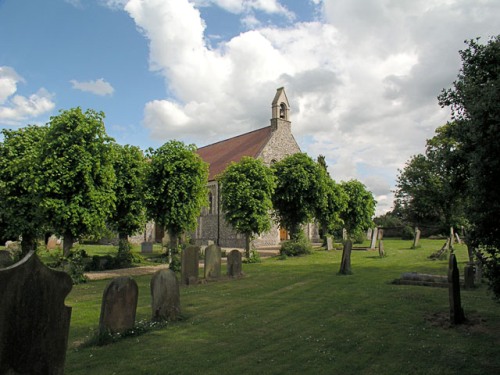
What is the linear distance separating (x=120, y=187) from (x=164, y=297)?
13.7 metres

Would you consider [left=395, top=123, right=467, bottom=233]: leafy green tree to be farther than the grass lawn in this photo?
Yes

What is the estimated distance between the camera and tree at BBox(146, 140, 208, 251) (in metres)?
18.2

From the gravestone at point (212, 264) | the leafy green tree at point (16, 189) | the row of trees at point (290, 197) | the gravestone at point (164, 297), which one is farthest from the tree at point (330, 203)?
the gravestone at point (164, 297)

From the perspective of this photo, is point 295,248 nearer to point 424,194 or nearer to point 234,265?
point 234,265

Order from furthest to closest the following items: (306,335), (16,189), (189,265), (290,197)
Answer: (290,197), (16,189), (189,265), (306,335)

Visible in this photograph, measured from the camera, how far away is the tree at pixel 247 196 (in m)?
22.4

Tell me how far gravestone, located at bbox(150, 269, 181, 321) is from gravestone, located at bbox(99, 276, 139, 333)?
1007 mm

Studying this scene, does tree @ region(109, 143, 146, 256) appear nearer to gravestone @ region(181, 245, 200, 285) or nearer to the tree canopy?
the tree canopy

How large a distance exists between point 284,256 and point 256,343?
16.8m

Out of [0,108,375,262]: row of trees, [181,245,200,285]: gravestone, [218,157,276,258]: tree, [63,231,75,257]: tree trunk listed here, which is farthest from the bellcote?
[63,231,75,257]: tree trunk

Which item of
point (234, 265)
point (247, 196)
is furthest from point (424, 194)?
point (234, 265)

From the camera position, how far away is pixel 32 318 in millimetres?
4145

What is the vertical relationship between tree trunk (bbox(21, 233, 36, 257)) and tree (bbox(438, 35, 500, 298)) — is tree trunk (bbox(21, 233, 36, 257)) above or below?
below

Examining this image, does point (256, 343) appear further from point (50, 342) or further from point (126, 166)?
point (126, 166)
